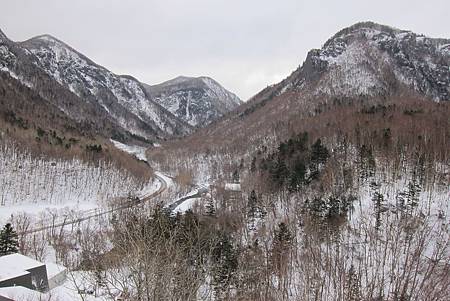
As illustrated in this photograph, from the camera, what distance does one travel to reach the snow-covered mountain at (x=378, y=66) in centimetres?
13712

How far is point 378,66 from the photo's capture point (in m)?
146

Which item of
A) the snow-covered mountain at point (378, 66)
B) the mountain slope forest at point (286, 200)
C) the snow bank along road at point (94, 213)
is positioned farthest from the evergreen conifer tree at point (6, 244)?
the snow-covered mountain at point (378, 66)

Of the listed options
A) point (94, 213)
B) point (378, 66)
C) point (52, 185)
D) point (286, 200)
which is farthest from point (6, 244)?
point (378, 66)

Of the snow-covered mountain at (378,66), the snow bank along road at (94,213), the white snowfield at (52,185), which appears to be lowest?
the snow bank along road at (94,213)

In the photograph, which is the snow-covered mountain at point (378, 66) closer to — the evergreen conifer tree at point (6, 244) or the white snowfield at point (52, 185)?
the white snowfield at point (52, 185)

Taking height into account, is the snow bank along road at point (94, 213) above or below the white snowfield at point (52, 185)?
below

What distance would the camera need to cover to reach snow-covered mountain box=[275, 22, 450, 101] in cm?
13712

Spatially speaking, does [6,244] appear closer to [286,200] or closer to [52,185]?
[52,185]

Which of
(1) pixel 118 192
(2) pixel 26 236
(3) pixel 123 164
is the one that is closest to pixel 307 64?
(3) pixel 123 164

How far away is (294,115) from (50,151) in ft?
269

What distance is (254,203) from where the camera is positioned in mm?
51812

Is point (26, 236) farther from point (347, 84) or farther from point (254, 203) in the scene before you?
point (347, 84)

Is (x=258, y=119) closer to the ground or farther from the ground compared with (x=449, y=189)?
farther from the ground

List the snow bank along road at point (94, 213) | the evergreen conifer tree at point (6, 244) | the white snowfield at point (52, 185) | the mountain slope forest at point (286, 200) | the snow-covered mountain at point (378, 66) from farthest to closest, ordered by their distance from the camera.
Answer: the snow-covered mountain at point (378, 66), the white snowfield at point (52, 185), the snow bank along road at point (94, 213), the evergreen conifer tree at point (6, 244), the mountain slope forest at point (286, 200)
